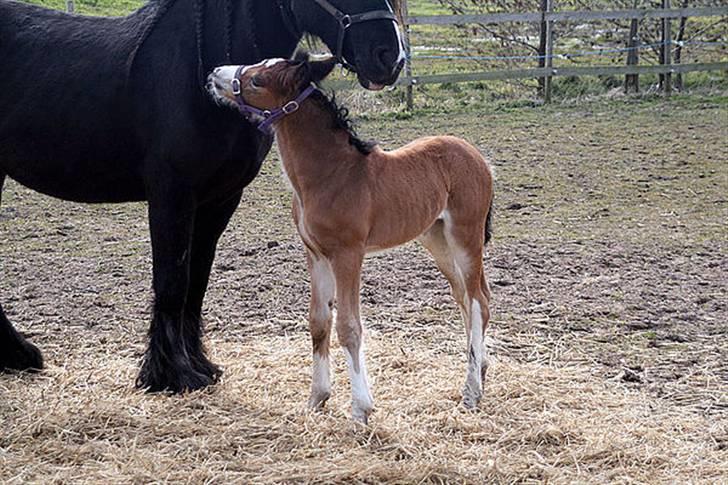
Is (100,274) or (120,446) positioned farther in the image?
(100,274)

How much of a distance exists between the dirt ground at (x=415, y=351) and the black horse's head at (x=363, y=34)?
1348 millimetres

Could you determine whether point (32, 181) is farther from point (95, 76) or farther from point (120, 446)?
point (120, 446)

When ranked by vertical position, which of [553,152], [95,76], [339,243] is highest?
[95,76]

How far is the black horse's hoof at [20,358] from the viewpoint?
442 cm

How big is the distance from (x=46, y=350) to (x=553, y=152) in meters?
Result: 6.35

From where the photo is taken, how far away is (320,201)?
11.9ft

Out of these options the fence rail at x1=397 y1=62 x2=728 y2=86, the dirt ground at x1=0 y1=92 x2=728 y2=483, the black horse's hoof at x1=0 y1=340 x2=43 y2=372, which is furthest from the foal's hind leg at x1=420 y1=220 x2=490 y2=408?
the fence rail at x1=397 y1=62 x2=728 y2=86

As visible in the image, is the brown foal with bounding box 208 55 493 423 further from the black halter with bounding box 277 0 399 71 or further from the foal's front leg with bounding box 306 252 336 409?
the black halter with bounding box 277 0 399 71

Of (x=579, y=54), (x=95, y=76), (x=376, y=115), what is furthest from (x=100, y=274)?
(x=579, y=54)

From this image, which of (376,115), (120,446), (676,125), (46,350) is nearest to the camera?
(120,446)

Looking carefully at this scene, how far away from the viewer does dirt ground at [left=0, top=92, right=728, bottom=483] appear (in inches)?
133

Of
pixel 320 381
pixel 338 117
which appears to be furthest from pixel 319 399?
pixel 338 117

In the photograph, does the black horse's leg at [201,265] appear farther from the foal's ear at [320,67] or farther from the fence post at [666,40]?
the fence post at [666,40]

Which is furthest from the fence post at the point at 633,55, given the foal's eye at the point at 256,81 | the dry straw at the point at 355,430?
the foal's eye at the point at 256,81
